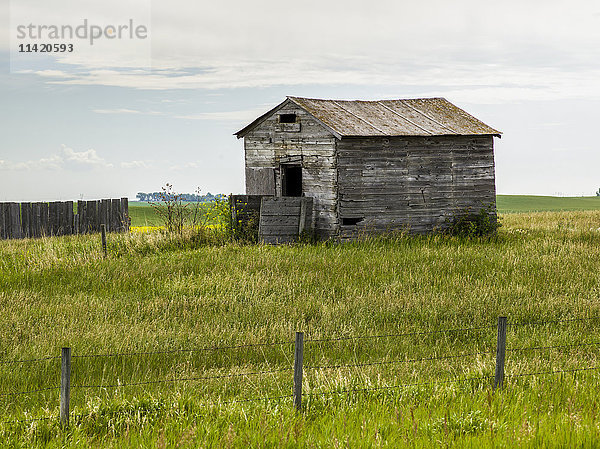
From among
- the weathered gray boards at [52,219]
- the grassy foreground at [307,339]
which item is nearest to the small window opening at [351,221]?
the grassy foreground at [307,339]

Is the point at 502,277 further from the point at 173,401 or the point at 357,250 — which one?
the point at 173,401

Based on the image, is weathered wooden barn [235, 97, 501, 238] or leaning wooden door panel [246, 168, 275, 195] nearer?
weathered wooden barn [235, 97, 501, 238]

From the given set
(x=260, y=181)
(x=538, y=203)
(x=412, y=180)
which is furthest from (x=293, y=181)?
(x=538, y=203)

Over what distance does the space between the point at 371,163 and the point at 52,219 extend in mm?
15006

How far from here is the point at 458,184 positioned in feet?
70.2

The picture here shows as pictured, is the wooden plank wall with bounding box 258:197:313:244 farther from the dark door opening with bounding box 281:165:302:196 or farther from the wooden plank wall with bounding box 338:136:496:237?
the dark door opening with bounding box 281:165:302:196

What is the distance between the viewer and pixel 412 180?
67.6ft

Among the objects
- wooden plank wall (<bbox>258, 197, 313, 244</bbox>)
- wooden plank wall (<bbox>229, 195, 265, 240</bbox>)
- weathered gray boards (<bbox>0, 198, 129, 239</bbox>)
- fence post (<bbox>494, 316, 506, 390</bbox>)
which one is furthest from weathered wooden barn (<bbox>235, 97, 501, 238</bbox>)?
fence post (<bbox>494, 316, 506, 390</bbox>)

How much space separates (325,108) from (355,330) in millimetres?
12658

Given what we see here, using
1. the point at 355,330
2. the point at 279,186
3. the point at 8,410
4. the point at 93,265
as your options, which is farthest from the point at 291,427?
the point at 279,186

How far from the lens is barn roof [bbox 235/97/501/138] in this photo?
2017 cm

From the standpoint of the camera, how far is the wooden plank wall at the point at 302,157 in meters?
19.7

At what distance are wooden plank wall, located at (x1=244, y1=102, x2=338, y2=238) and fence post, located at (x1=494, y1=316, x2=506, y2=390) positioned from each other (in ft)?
41.1

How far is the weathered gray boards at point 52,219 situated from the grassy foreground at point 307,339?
7325 mm
